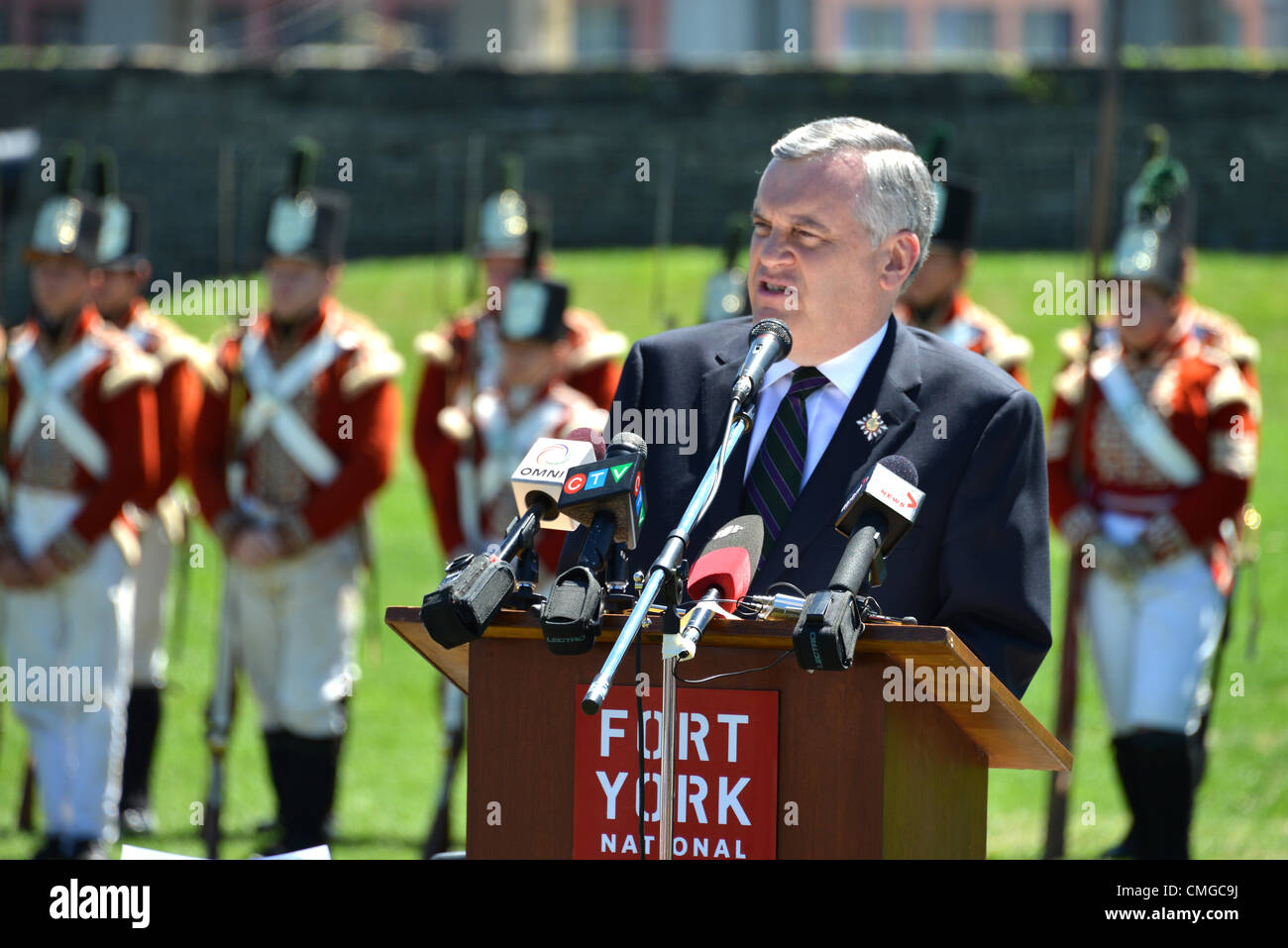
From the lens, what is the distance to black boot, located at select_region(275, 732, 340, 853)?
784 cm

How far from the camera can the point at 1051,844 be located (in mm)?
7164

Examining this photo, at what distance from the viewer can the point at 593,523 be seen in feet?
9.38

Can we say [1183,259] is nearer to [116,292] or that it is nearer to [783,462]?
[783,462]

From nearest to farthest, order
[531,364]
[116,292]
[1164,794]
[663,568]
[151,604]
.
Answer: [663,568], [1164,794], [531,364], [151,604], [116,292]

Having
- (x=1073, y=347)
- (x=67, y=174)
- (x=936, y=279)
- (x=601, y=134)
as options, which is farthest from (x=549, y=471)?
(x=601, y=134)

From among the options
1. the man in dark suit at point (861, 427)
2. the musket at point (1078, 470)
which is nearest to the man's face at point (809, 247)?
the man in dark suit at point (861, 427)

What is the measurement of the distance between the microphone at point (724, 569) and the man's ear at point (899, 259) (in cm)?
73

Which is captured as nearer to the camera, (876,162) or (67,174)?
(876,162)

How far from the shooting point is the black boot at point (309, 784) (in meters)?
7.84

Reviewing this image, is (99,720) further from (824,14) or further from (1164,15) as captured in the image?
(824,14)

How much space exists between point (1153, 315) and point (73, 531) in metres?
4.39

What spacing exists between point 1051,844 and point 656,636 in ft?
15.2

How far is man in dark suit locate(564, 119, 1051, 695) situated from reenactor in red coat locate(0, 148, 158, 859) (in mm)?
4777
